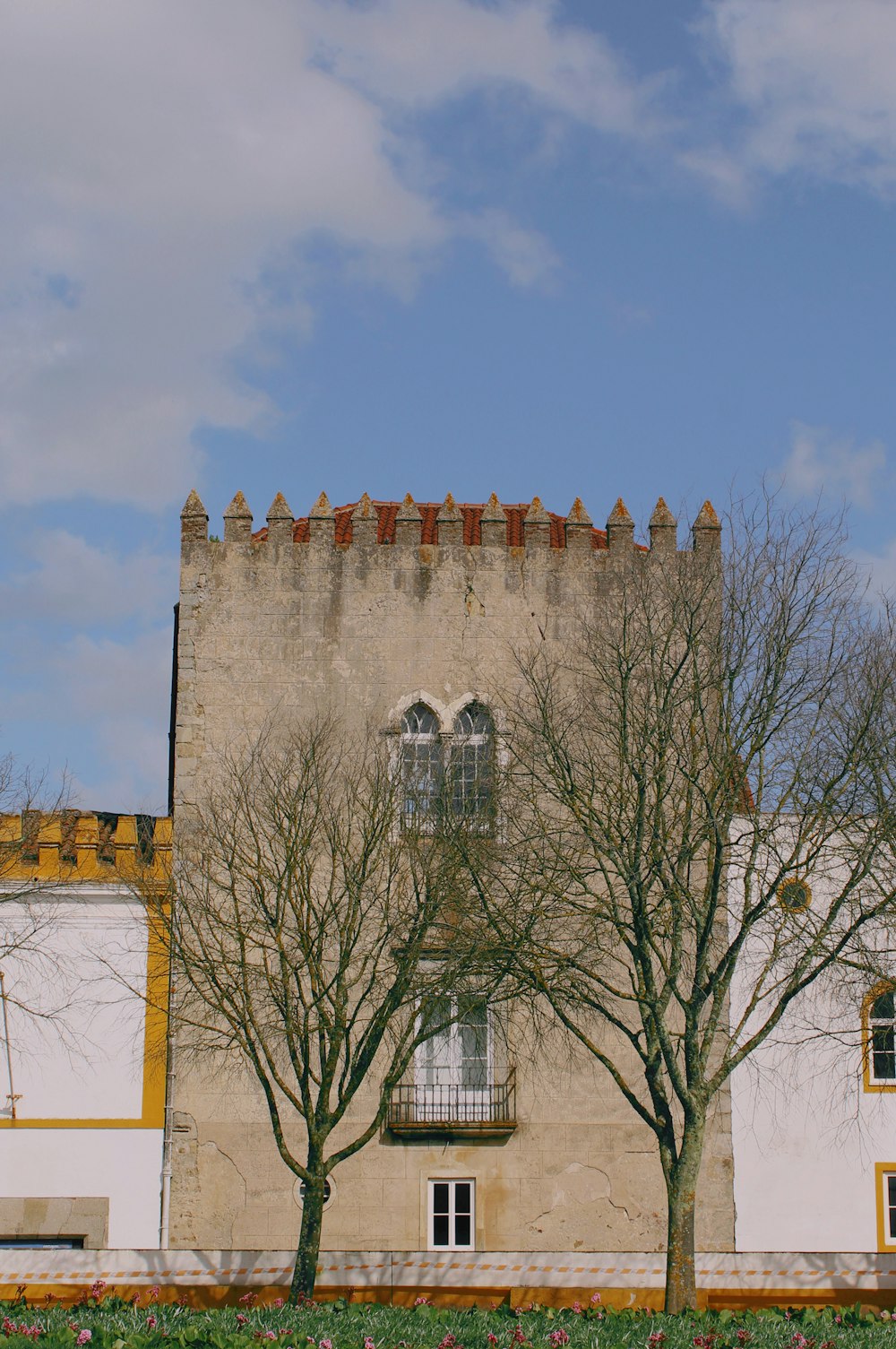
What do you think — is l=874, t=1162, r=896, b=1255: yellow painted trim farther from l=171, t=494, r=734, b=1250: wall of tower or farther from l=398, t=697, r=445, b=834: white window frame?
l=398, t=697, r=445, b=834: white window frame

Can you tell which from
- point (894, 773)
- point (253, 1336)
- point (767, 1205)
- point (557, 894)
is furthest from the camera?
point (767, 1205)

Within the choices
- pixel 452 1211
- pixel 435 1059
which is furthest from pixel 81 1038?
pixel 452 1211

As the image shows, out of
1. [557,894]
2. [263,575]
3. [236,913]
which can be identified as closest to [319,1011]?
[236,913]

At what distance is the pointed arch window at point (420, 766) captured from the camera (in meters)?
21.4

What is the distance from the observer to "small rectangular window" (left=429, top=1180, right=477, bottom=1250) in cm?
2238

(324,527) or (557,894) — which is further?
(324,527)

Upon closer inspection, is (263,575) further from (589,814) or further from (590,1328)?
(590,1328)

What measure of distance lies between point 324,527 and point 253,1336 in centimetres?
1397

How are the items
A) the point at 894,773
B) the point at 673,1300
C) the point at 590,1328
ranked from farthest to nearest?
the point at 894,773 < the point at 673,1300 < the point at 590,1328

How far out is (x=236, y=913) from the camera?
19.8m

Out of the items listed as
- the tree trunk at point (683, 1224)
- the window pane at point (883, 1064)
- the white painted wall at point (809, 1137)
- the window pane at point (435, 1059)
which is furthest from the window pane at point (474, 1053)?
the window pane at point (883, 1064)

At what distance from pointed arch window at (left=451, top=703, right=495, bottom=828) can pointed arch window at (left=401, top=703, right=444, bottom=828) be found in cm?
31

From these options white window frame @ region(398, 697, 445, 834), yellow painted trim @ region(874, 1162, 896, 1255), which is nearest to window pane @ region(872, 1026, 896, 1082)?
yellow painted trim @ region(874, 1162, 896, 1255)

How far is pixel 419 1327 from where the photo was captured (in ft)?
48.7
